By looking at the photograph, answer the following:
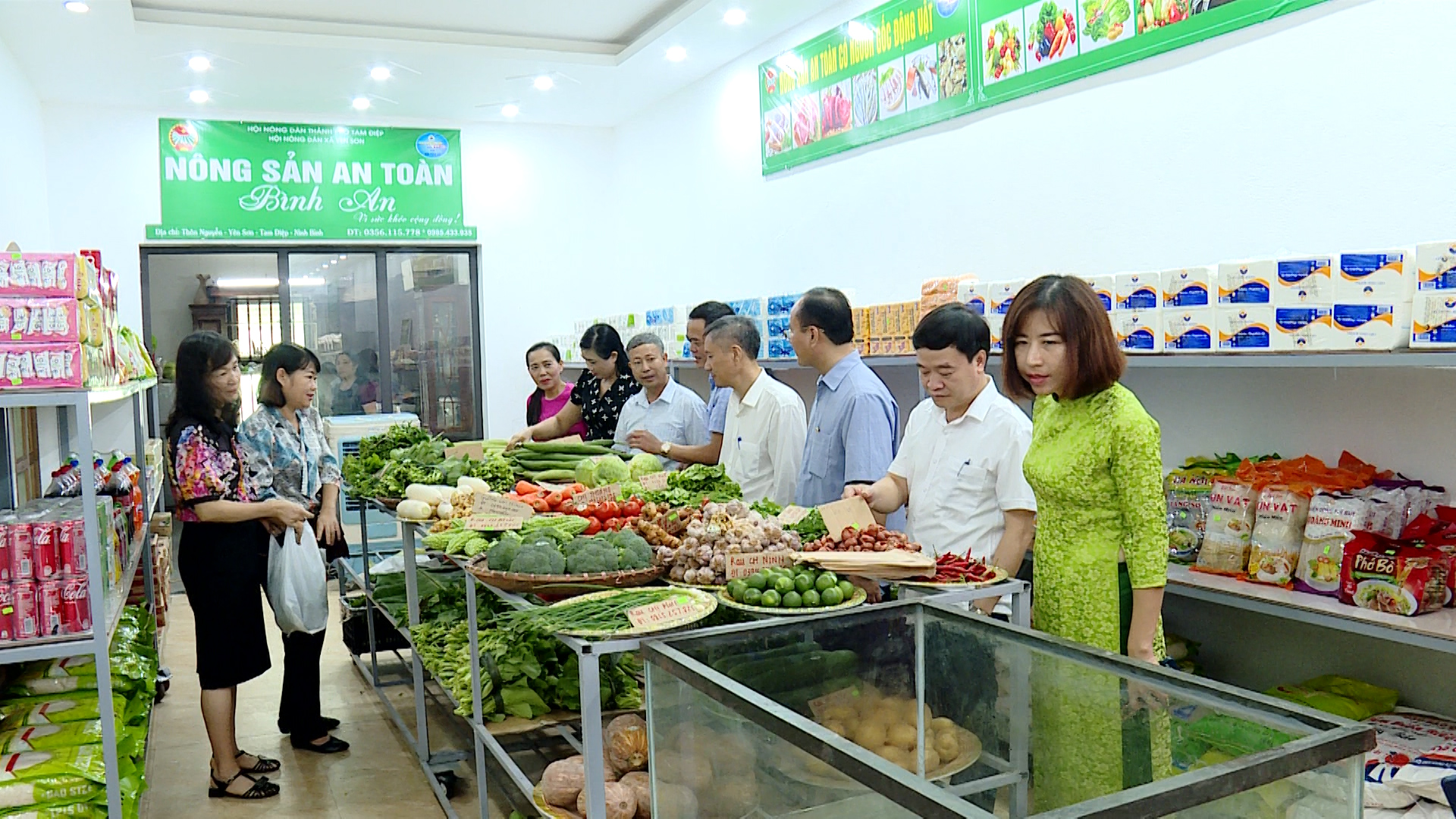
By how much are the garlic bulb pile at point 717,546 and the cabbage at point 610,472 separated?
1.59 m

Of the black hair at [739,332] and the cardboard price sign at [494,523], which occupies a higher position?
the black hair at [739,332]

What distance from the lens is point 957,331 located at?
3232 millimetres

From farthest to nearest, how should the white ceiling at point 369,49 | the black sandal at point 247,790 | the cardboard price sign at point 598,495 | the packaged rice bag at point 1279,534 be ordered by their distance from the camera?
the white ceiling at point 369,49 < the black sandal at point 247,790 < the cardboard price sign at point 598,495 < the packaged rice bag at point 1279,534

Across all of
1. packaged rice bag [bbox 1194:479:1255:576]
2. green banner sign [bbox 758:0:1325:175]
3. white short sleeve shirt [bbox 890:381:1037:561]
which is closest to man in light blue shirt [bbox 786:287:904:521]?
white short sleeve shirt [bbox 890:381:1037:561]

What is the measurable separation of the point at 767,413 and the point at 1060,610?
1897 millimetres

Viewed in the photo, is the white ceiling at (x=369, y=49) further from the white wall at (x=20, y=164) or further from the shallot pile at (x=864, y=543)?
the shallot pile at (x=864, y=543)

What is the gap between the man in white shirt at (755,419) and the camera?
4.45 m

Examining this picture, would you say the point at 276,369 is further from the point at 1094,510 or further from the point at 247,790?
the point at 1094,510

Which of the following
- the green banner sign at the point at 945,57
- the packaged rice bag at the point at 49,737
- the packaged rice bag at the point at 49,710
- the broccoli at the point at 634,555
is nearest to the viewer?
the broccoli at the point at 634,555

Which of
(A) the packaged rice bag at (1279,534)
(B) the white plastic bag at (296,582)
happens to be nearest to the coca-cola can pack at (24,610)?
(B) the white plastic bag at (296,582)

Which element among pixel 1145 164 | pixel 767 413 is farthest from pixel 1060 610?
pixel 1145 164

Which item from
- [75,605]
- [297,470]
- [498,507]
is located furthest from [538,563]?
[297,470]

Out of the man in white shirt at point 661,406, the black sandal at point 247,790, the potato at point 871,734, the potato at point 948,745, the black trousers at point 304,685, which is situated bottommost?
the black sandal at point 247,790

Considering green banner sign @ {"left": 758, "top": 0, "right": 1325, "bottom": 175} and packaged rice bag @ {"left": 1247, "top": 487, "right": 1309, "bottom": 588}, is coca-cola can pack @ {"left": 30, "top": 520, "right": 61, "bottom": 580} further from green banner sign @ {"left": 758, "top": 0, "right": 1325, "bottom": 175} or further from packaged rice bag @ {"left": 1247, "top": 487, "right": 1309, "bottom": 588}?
green banner sign @ {"left": 758, "top": 0, "right": 1325, "bottom": 175}
